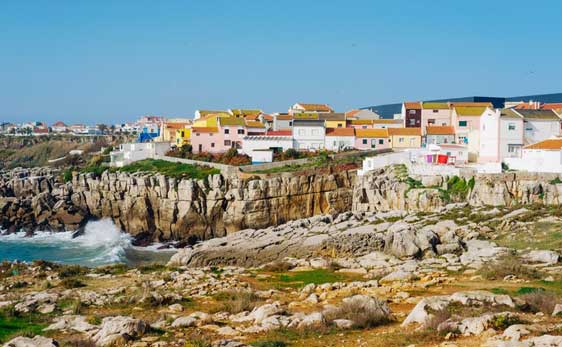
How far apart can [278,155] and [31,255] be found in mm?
22398

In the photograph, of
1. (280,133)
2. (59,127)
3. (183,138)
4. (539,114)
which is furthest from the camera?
(59,127)

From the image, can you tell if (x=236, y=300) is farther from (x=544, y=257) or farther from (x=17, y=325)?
(x=544, y=257)

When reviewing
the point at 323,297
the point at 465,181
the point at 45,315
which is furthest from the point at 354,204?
the point at 45,315

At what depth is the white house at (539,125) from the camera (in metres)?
45.0

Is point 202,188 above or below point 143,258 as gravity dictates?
above

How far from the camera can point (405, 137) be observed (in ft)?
197

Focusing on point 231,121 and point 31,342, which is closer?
point 31,342

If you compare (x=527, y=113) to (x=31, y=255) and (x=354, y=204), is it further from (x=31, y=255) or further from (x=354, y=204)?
(x=31, y=255)

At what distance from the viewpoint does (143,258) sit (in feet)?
136

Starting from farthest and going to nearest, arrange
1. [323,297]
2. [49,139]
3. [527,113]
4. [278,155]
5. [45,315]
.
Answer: [49,139] < [278,155] < [527,113] < [323,297] < [45,315]

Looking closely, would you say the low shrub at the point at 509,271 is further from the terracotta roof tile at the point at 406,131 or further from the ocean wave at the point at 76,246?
the terracotta roof tile at the point at 406,131

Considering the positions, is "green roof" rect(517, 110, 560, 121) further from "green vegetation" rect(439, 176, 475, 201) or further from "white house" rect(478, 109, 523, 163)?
"green vegetation" rect(439, 176, 475, 201)

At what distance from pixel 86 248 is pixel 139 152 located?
21012 mm

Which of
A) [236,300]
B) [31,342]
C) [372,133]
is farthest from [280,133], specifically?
[31,342]
